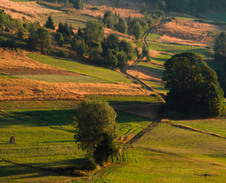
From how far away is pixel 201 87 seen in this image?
92625 millimetres

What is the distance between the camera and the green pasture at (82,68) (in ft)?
379

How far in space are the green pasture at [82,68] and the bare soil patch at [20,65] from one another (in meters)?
4.31

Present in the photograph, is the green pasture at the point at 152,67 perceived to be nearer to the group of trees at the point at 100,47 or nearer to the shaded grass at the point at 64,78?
the group of trees at the point at 100,47

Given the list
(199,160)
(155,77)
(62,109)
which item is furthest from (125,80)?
(199,160)

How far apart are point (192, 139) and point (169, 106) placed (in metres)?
23.1

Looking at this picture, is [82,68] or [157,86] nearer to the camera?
[82,68]

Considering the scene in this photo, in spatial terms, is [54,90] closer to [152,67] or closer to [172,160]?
[172,160]

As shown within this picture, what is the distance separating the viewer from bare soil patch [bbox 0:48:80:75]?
9906 centimetres

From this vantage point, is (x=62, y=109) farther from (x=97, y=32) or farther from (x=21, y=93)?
(x=97, y=32)

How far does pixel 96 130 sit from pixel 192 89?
170ft

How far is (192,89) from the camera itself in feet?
307

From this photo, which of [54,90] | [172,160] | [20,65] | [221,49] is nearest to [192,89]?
[172,160]

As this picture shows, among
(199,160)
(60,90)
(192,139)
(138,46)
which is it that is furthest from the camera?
(138,46)

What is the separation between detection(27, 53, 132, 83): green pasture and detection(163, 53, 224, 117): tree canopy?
2496 cm
